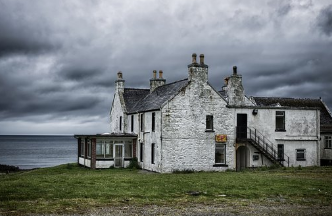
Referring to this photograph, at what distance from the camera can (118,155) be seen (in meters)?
45.8

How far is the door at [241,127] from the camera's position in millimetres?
43469

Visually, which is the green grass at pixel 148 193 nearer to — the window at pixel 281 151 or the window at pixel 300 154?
the window at pixel 281 151

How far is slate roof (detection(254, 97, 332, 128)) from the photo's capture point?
60.6 m

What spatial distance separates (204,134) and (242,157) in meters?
5.89

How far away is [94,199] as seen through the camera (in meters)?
22.1

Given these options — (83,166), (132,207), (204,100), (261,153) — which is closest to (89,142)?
(83,166)

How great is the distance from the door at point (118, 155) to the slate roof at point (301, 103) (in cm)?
2278

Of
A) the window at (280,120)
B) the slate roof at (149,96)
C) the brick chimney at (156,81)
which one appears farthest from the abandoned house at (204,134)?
the brick chimney at (156,81)

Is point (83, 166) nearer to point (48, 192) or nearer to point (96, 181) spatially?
point (96, 181)

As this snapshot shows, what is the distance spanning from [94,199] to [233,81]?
2659cm

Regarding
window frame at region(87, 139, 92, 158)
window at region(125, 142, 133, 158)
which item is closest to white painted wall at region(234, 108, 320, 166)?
window at region(125, 142, 133, 158)

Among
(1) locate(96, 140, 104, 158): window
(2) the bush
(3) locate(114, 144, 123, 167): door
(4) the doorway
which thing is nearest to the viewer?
(4) the doorway

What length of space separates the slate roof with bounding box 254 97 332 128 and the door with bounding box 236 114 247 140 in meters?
17.4

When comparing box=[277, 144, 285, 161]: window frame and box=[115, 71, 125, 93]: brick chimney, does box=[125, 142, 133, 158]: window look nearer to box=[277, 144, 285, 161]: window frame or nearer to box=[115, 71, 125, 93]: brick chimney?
box=[115, 71, 125, 93]: brick chimney
